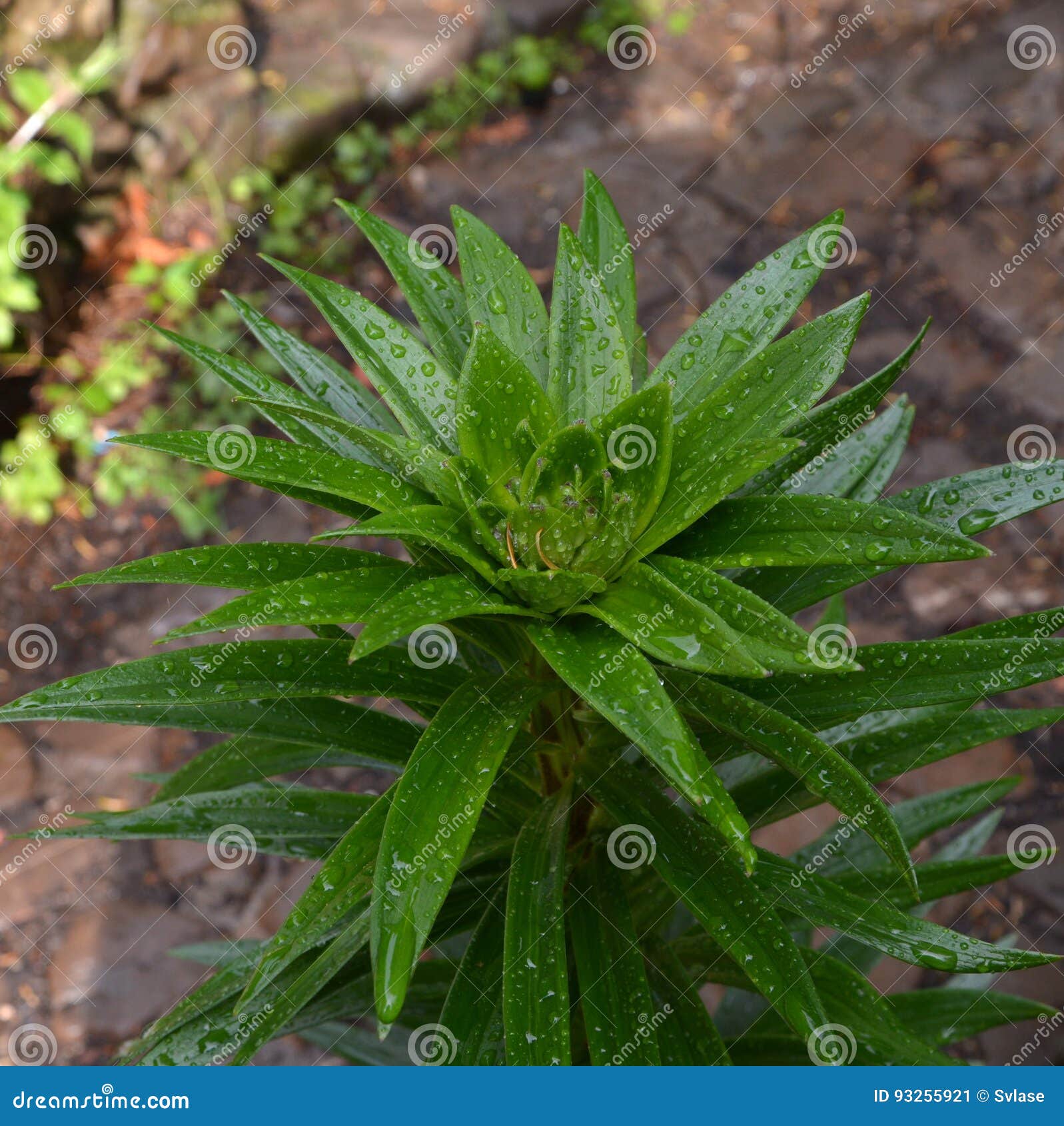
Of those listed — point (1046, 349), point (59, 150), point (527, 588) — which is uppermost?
point (1046, 349)

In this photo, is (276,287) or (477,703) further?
(276,287)


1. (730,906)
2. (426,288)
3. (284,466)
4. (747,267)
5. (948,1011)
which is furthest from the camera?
(747,267)

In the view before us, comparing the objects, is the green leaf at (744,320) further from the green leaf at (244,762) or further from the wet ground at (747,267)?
the wet ground at (747,267)

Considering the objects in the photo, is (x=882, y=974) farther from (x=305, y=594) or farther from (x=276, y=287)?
(x=276, y=287)

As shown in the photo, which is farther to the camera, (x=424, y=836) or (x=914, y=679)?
(x=914, y=679)

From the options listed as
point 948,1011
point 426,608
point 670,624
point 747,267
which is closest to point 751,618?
point 670,624

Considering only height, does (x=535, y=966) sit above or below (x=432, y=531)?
below

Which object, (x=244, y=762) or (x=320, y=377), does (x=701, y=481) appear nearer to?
(x=320, y=377)

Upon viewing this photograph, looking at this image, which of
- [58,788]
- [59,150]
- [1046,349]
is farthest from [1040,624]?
[59,150]
